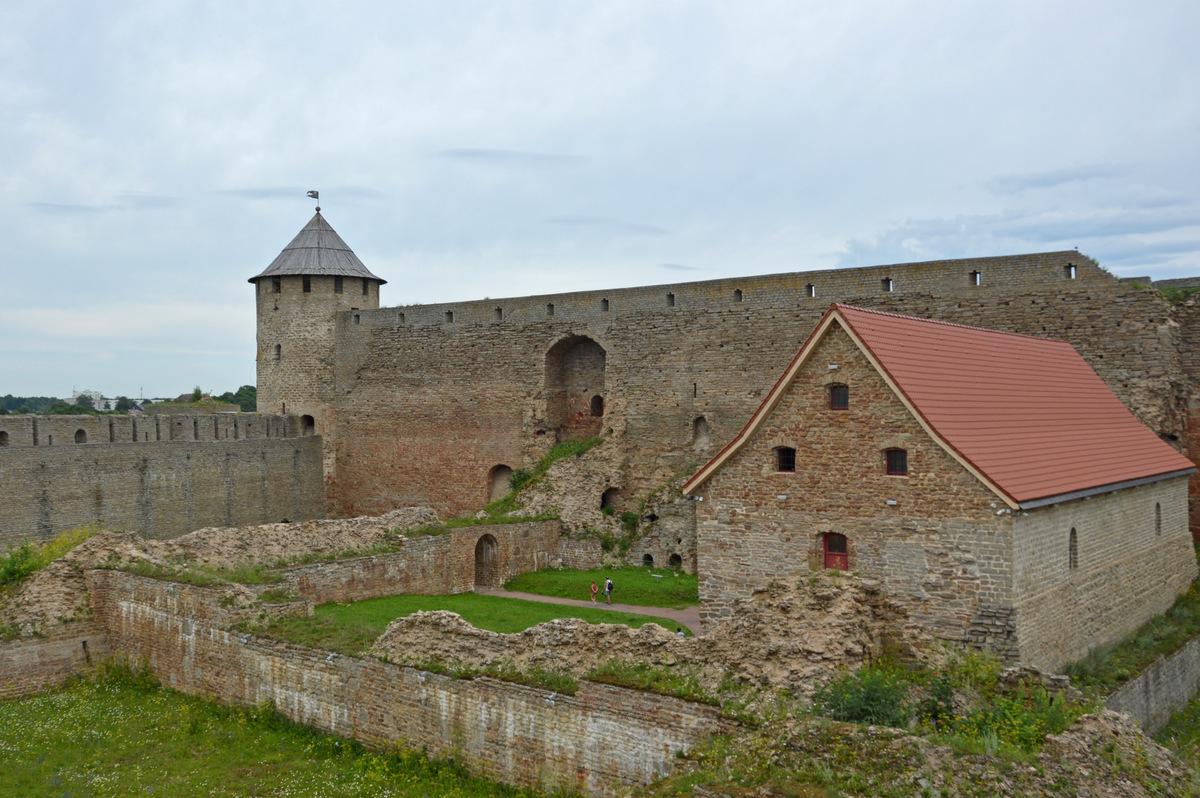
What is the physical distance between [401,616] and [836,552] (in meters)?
6.87

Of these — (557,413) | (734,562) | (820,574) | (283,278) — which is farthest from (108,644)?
(283,278)

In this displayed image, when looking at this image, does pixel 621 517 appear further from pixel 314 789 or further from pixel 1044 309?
pixel 314 789

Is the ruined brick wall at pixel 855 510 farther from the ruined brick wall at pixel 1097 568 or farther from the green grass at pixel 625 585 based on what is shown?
the green grass at pixel 625 585

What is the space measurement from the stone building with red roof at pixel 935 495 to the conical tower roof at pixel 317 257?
21569 mm

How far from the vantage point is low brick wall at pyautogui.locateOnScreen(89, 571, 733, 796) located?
970 centimetres

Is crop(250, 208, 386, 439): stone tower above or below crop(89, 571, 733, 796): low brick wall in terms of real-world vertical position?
above

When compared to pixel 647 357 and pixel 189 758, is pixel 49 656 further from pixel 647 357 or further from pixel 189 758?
pixel 647 357

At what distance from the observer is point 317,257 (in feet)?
104

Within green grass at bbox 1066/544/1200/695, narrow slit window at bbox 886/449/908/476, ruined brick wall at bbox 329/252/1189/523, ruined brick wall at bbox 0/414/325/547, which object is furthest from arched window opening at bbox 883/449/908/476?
ruined brick wall at bbox 0/414/325/547

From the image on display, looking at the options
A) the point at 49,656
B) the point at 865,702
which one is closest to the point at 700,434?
the point at 49,656

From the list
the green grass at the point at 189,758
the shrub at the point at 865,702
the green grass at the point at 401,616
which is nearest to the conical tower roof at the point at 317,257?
the green grass at the point at 401,616

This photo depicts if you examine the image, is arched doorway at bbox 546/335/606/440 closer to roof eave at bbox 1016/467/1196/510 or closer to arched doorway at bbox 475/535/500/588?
arched doorway at bbox 475/535/500/588

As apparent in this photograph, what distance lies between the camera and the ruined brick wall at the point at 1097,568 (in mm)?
11531

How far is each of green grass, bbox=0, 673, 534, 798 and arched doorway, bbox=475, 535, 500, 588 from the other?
8526 mm
